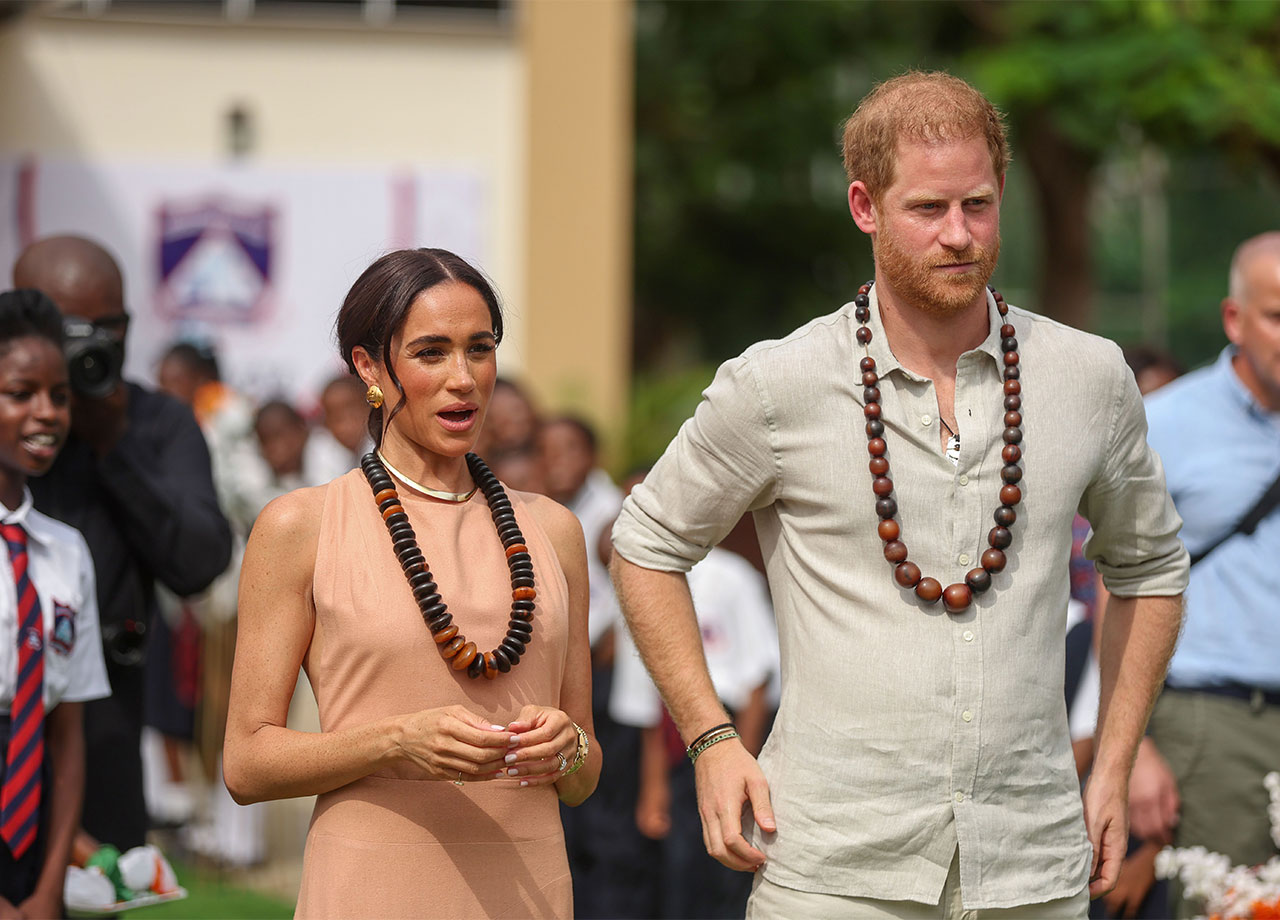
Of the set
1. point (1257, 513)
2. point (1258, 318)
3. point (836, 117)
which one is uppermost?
point (836, 117)

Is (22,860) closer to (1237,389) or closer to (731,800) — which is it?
(731,800)

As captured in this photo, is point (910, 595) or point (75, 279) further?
point (75, 279)

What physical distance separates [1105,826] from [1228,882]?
3.24 ft

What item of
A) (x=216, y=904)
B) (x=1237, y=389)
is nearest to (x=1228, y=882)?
(x=1237, y=389)

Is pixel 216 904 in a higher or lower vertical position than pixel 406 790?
lower

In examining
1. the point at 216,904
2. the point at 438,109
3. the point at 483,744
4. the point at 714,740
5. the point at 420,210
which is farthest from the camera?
the point at 438,109

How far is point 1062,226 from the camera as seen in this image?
2075cm

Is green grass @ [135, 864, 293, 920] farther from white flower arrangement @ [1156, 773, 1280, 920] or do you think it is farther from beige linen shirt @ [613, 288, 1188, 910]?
beige linen shirt @ [613, 288, 1188, 910]

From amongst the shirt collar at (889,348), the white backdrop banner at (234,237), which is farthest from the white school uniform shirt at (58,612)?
the white backdrop banner at (234,237)

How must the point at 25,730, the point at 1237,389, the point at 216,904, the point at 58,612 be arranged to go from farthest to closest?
1. the point at 216,904
2. the point at 1237,389
3. the point at 58,612
4. the point at 25,730

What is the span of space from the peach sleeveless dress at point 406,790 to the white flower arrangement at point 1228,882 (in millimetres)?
1722

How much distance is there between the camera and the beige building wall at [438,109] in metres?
13.3

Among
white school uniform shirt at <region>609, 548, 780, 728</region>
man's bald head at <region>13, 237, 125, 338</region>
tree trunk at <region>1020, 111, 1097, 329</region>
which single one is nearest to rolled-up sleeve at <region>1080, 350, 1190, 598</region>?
man's bald head at <region>13, 237, 125, 338</region>

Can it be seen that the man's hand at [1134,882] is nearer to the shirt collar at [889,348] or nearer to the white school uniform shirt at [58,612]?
the shirt collar at [889,348]
